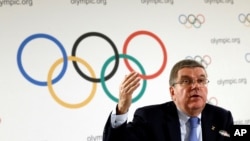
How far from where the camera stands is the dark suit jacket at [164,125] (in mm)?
1922

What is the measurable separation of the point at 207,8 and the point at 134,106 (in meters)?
1.08

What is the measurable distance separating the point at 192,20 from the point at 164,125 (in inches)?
55.8

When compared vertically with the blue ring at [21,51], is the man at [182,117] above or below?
below

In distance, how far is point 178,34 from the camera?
307 cm

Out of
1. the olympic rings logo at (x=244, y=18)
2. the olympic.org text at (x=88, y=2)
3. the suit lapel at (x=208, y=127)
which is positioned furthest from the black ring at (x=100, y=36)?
the olympic rings logo at (x=244, y=18)

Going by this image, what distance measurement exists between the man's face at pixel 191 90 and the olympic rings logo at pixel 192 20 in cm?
123

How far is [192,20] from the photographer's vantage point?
3143mm

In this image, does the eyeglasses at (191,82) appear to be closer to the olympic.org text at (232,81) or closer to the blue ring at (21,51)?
the blue ring at (21,51)

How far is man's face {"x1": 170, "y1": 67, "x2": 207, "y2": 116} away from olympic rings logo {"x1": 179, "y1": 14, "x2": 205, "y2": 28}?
123 centimetres

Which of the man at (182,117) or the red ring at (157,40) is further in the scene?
the red ring at (157,40)

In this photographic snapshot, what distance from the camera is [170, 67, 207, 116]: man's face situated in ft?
6.23

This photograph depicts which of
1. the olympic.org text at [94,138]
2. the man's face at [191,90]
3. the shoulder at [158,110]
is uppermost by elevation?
the man's face at [191,90]

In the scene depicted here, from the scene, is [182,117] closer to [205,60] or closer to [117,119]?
[117,119]

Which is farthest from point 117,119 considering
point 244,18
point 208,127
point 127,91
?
point 244,18
